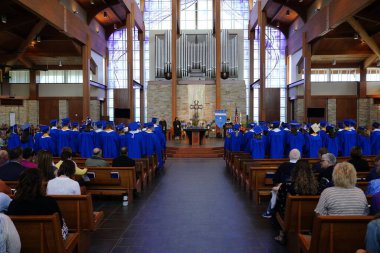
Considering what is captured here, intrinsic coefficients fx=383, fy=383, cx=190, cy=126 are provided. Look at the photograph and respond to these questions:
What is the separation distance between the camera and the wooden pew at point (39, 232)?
3293 mm

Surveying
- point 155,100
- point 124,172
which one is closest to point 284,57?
point 155,100

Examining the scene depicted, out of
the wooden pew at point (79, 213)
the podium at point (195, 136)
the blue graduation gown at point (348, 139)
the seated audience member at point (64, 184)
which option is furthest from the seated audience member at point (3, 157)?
the podium at point (195, 136)

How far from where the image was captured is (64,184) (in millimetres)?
4570

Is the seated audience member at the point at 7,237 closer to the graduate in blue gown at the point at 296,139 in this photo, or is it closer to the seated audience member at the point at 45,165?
the seated audience member at the point at 45,165

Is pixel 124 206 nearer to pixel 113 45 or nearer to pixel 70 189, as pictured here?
pixel 70 189

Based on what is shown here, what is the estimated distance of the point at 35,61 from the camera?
21.6 metres

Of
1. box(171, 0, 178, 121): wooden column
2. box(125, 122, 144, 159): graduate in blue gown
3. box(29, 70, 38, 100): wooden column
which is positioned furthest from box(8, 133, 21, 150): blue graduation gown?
box(171, 0, 178, 121): wooden column

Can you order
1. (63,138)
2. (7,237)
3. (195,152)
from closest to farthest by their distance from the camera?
1. (7,237)
2. (63,138)
3. (195,152)

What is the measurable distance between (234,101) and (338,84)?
6117 millimetres

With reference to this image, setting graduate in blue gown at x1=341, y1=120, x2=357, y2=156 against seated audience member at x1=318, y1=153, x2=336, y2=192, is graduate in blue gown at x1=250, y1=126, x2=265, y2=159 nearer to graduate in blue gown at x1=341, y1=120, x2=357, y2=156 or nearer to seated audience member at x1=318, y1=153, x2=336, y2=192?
graduate in blue gown at x1=341, y1=120, x2=357, y2=156

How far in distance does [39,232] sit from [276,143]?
7.71m

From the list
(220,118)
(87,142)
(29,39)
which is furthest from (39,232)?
(220,118)

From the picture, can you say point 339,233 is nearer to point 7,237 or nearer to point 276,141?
Result: point 7,237

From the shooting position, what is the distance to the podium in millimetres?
16797
